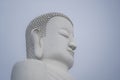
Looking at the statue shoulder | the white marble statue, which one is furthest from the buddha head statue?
the statue shoulder

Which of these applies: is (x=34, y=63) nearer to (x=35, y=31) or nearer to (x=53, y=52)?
(x=53, y=52)

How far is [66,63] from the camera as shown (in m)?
2.13

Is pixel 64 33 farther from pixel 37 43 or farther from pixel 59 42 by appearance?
pixel 37 43

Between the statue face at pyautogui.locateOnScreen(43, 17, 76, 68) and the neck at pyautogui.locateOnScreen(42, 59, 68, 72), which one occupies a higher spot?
the statue face at pyautogui.locateOnScreen(43, 17, 76, 68)

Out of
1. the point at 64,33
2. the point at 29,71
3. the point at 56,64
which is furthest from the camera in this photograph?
the point at 64,33

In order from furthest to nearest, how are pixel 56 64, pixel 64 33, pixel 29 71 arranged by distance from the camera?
1. pixel 64 33
2. pixel 56 64
3. pixel 29 71

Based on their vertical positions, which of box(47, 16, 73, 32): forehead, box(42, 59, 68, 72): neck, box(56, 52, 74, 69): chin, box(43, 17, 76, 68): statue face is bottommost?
box(42, 59, 68, 72): neck

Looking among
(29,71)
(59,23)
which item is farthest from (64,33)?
(29,71)

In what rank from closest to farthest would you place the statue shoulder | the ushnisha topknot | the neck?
the statue shoulder
the neck
the ushnisha topknot

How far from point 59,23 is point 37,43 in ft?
0.73

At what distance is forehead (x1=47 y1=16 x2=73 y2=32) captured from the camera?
222 cm

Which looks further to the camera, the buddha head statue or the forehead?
the forehead

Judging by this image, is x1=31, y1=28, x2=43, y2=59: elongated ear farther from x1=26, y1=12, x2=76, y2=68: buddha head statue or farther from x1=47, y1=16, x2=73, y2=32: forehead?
x1=47, y1=16, x2=73, y2=32: forehead

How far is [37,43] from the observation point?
2152 millimetres
